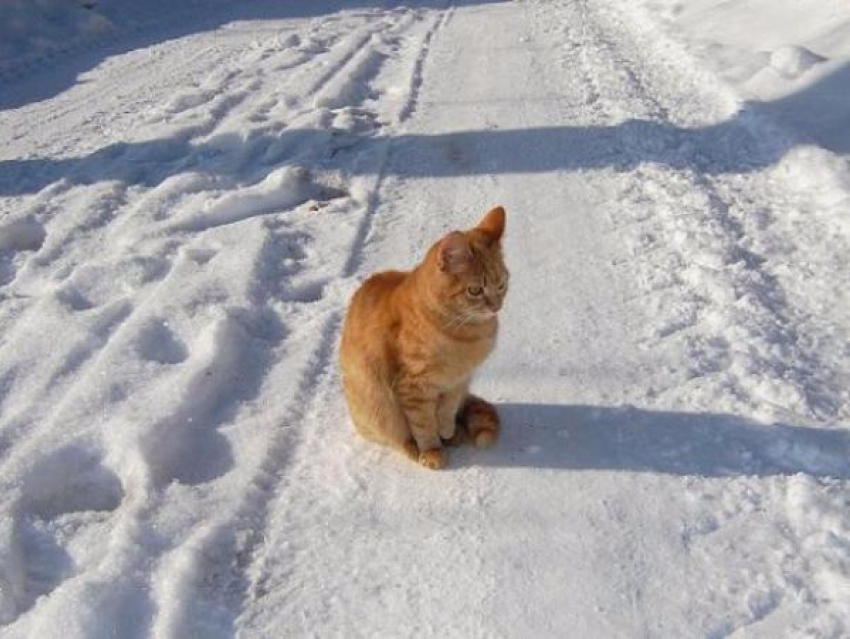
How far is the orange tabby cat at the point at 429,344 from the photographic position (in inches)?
113

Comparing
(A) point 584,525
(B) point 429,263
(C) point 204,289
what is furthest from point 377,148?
(A) point 584,525

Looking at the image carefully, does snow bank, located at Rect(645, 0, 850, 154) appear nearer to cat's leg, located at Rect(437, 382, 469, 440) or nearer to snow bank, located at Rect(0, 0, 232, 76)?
cat's leg, located at Rect(437, 382, 469, 440)

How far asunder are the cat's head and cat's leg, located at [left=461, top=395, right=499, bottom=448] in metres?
0.48

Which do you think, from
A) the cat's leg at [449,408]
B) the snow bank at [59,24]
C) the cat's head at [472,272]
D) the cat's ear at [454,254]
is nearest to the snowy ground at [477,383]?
the cat's leg at [449,408]

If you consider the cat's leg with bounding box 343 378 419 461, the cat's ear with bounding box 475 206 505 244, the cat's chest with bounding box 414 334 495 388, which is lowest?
the cat's leg with bounding box 343 378 419 461

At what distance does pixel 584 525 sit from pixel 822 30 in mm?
6250

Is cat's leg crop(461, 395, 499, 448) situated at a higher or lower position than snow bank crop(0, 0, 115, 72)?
higher

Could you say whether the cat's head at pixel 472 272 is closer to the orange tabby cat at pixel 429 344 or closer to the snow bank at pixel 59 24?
the orange tabby cat at pixel 429 344

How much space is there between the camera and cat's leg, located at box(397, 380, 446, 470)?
3041mm

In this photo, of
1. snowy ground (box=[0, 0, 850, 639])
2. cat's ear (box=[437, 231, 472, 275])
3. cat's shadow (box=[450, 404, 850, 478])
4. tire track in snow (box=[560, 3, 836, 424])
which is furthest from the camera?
tire track in snow (box=[560, 3, 836, 424])

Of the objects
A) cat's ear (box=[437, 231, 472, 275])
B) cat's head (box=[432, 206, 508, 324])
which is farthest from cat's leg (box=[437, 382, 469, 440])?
cat's ear (box=[437, 231, 472, 275])

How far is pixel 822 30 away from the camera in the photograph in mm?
7293

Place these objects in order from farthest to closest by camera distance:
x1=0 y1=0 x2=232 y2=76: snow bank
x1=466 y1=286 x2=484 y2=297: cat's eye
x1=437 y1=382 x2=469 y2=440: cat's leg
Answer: x1=0 y1=0 x2=232 y2=76: snow bank, x1=437 y1=382 x2=469 y2=440: cat's leg, x1=466 y1=286 x2=484 y2=297: cat's eye

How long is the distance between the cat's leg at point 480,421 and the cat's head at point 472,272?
18.9 inches
